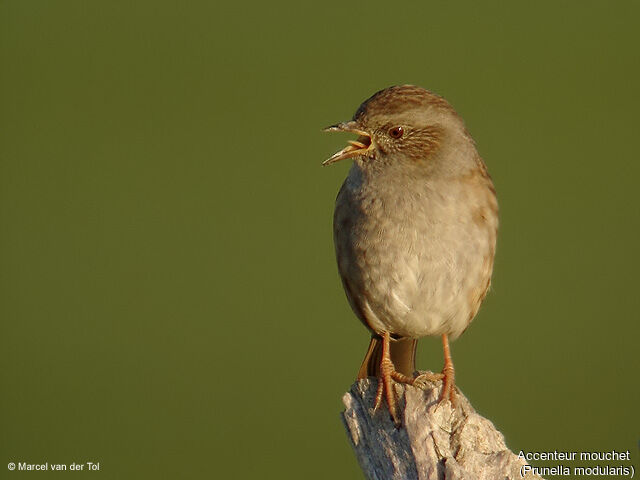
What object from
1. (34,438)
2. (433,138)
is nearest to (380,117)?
(433,138)

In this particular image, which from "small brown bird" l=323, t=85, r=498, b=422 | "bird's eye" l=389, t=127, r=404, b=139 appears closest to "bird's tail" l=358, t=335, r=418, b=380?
"small brown bird" l=323, t=85, r=498, b=422

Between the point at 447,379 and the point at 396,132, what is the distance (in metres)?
1.34

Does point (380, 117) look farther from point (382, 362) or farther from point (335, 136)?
point (335, 136)

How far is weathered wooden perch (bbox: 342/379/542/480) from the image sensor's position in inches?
213

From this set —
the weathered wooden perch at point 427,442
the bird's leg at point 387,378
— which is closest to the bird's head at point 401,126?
the bird's leg at point 387,378

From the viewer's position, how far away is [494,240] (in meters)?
6.80

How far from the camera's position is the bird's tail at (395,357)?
22.7ft

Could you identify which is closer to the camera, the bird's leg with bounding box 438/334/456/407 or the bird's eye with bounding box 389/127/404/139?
the bird's leg with bounding box 438/334/456/407

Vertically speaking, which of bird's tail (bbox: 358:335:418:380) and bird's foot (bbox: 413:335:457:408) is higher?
bird's tail (bbox: 358:335:418:380)

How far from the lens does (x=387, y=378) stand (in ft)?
21.2

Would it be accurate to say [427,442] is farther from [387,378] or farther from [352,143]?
[352,143]

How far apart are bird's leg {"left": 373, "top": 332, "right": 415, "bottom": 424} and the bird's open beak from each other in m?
1.11

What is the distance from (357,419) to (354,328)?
23.6 ft

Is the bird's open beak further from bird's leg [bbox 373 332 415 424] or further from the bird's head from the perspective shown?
bird's leg [bbox 373 332 415 424]
